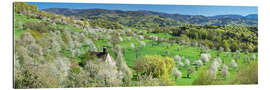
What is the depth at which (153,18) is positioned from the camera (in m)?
11.9

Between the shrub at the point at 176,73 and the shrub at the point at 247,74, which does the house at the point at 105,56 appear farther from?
the shrub at the point at 247,74

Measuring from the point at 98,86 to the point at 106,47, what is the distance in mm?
1250

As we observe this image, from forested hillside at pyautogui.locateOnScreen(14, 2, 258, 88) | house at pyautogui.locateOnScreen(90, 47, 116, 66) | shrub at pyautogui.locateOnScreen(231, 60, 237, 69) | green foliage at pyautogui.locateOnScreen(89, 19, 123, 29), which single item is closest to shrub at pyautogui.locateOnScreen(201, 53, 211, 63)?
forested hillside at pyautogui.locateOnScreen(14, 2, 258, 88)

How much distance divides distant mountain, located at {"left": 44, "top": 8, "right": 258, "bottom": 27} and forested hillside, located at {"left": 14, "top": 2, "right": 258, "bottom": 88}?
33 mm

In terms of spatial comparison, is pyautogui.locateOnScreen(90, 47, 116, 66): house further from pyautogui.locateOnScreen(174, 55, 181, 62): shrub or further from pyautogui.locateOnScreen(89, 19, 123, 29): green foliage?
pyautogui.locateOnScreen(174, 55, 181, 62): shrub

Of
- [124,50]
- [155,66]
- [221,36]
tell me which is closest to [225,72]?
[221,36]

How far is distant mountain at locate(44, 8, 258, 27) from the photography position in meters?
11.3

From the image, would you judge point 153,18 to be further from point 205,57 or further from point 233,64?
point 233,64

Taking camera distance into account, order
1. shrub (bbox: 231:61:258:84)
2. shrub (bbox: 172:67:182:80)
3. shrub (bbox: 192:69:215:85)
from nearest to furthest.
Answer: shrub (bbox: 172:67:182:80) → shrub (bbox: 192:69:215:85) → shrub (bbox: 231:61:258:84)

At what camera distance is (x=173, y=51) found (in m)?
11.8

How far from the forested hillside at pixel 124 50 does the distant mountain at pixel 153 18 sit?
3cm
